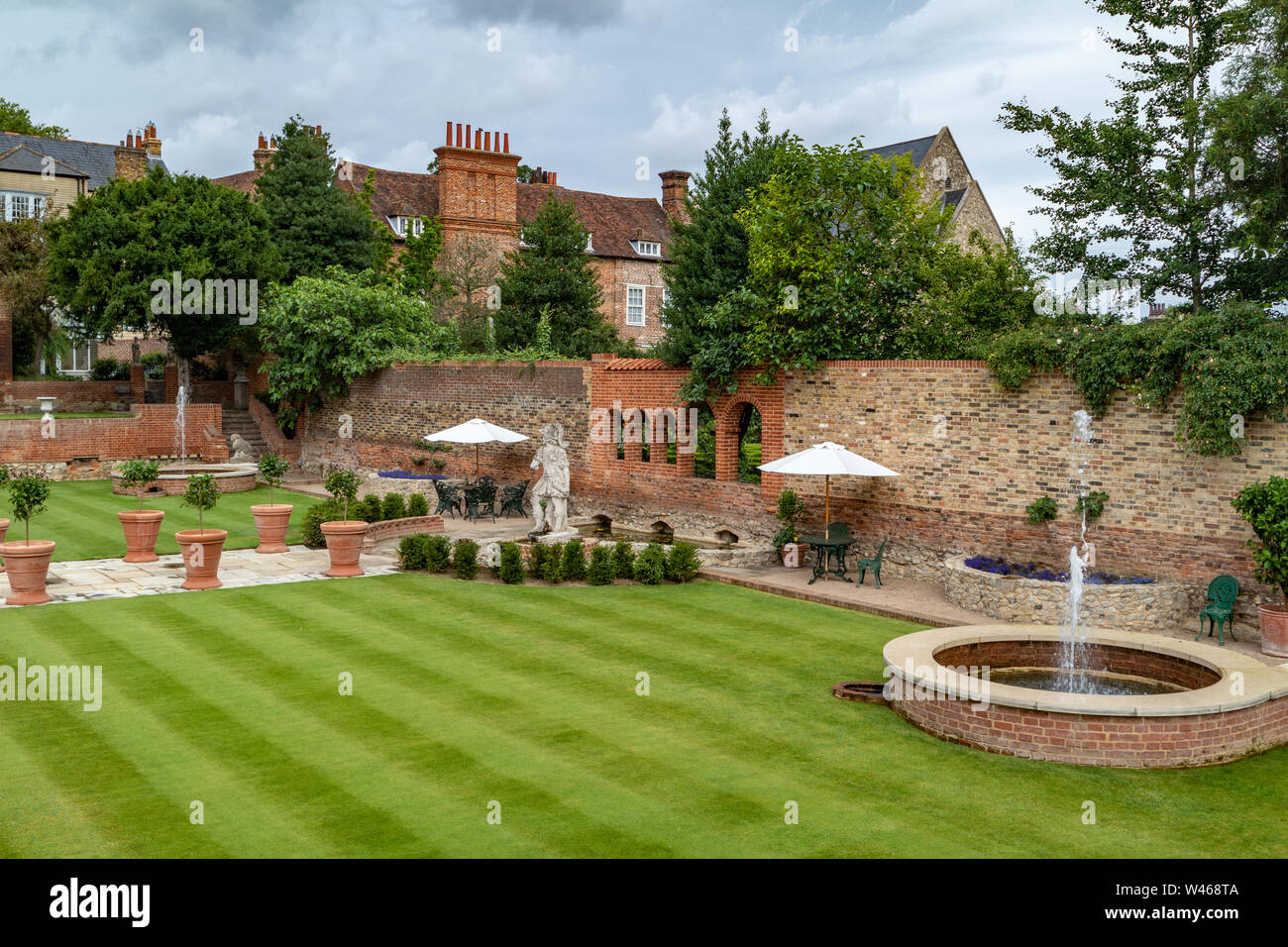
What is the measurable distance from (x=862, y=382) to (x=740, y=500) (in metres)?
3.68

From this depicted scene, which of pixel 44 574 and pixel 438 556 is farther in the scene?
pixel 438 556

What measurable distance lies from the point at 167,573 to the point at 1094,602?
1437 cm

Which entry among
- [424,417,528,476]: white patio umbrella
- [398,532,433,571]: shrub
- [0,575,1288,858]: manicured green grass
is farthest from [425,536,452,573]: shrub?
[424,417,528,476]: white patio umbrella

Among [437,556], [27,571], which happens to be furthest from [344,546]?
[27,571]

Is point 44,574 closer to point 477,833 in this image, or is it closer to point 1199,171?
point 477,833

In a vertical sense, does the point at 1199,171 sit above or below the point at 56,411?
above

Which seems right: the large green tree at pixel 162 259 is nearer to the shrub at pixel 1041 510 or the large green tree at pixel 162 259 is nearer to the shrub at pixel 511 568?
the shrub at pixel 511 568

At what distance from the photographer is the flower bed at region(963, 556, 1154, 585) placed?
49.6 ft

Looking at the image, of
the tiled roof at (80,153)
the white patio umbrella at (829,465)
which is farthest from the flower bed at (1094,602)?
the tiled roof at (80,153)

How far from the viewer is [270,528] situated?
2036 cm

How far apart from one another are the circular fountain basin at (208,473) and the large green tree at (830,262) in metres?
15.5

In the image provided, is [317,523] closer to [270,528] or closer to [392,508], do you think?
[270,528]
